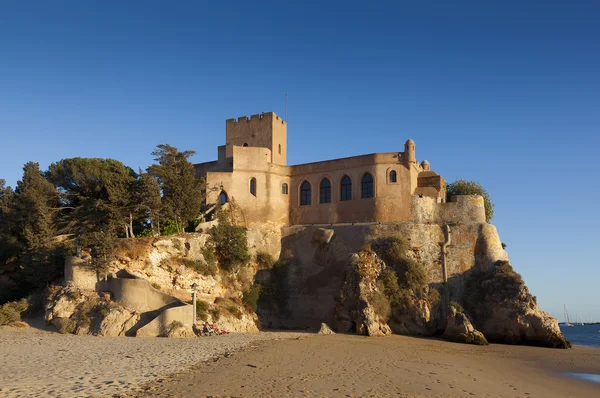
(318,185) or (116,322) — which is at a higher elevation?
(318,185)

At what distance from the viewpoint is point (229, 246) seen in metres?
31.8

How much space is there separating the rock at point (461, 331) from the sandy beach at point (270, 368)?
210 centimetres

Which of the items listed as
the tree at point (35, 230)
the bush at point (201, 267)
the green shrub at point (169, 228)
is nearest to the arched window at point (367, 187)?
the bush at point (201, 267)

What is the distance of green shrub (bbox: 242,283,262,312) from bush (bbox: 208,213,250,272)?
71.7 inches

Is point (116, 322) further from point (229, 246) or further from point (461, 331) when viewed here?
point (461, 331)

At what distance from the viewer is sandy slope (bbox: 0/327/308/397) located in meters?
12.0

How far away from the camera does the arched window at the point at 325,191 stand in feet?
122

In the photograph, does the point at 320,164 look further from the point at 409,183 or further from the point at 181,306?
the point at 181,306

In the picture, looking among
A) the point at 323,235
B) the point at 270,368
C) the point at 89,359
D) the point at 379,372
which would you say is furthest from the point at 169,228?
the point at 379,372

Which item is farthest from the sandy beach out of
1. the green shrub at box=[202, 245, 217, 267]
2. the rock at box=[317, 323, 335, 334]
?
the green shrub at box=[202, 245, 217, 267]

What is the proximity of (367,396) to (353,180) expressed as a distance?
2497 cm

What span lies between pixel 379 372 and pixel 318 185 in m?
23.1

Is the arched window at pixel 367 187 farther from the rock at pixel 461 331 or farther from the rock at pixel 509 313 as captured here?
the rock at pixel 461 331

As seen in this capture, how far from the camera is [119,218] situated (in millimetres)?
28438
